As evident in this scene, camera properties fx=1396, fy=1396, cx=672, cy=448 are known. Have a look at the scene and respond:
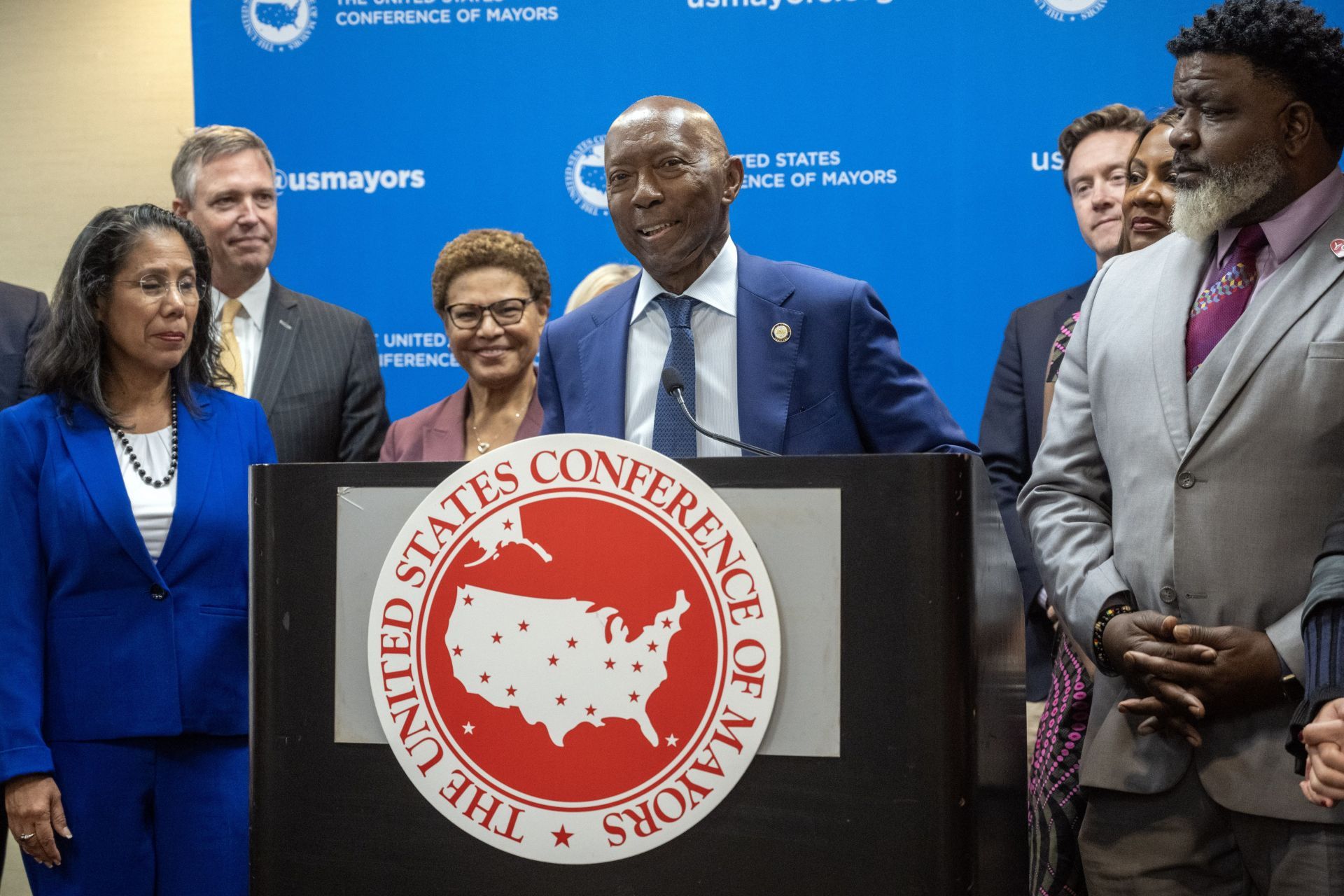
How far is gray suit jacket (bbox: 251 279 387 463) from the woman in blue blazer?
711 millimetres

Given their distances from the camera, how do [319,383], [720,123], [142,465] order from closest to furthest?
[142,465] → [319,383] → [720,123]

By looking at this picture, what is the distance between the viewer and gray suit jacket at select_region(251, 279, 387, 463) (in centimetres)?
320

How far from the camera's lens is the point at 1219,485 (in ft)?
5.65

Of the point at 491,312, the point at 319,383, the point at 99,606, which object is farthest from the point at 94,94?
the point at 99,606

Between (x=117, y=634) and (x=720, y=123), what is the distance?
2183 mm

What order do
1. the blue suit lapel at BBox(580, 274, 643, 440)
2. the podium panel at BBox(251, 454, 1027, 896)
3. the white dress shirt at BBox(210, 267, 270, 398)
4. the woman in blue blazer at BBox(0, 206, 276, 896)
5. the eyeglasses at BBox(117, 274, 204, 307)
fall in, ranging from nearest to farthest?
the podium panel at BBox(251, 454, 1027, 896) → the blue suit lapel at BBox(580, 274, 643, 440) → the woman in blue blazer at BBox(0, 206, 276, 896) → the eyeglasses at BBox(117, 274, 204, 307) → the white dress shirt at BBox(210, 267, 270, 398)

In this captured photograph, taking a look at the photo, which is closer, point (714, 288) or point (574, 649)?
point (574, 649)

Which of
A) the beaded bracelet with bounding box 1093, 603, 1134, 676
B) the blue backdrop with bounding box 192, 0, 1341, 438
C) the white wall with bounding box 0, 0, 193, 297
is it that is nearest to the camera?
the beaded bracelet with bounding box 1093, 603, 1134, 676

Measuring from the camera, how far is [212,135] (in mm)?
3451

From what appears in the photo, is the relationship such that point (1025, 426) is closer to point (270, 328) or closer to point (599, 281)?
point (599, 281)

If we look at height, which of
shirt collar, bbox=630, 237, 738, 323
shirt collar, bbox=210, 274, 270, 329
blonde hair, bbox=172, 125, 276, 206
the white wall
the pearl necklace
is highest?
the white wall

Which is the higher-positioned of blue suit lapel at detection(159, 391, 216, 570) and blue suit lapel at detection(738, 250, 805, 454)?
blue suit lapel at detection(738, 250, 805, 454)

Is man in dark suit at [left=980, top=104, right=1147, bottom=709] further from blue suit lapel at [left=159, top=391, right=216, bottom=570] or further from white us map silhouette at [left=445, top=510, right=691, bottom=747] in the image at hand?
white us map silhouette at [left=445, top=510, right=691, bottom=747]

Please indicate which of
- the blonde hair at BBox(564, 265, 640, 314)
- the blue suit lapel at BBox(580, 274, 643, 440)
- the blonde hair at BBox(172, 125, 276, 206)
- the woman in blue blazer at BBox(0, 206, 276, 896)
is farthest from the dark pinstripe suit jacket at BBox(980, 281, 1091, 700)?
the blonde hair at BBox(172, 125, 276, 206)
